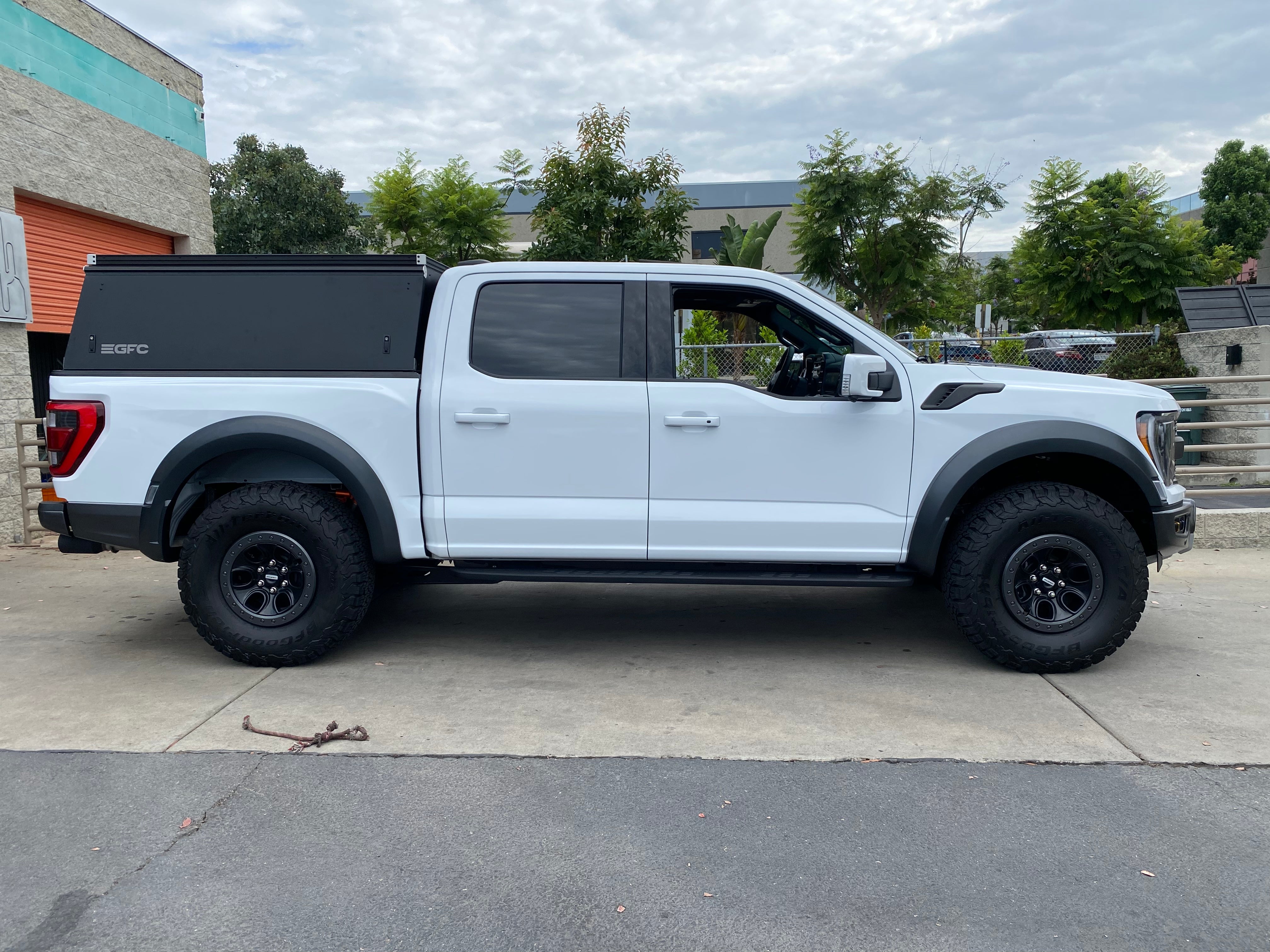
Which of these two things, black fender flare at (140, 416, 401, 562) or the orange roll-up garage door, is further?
the orange roll-up garage door

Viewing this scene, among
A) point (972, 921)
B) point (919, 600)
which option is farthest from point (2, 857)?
point (919, 600)

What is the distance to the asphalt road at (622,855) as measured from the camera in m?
2.71

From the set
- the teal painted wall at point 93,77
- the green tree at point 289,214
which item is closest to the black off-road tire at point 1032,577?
the teal painted wall at point 93,77

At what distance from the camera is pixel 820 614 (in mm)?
6176

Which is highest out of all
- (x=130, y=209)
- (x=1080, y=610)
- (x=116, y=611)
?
(x=130, y=209)

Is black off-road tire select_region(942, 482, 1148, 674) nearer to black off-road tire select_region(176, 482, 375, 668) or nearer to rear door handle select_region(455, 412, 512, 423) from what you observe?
rear door handle select_region(455, 412, 512, 423)

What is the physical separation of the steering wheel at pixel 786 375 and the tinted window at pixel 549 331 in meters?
0.92

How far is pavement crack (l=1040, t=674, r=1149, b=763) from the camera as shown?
12.9ft

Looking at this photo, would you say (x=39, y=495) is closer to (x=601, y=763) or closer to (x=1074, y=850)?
(x=601, y=763)

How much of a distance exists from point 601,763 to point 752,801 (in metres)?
0.66

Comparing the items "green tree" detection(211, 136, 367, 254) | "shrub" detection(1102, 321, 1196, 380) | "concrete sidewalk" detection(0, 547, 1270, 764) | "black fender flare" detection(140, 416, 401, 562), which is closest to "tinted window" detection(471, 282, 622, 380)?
"black fender flare" detection(140, 416, 401, 562)

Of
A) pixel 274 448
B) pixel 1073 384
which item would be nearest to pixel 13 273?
pixel 274 448

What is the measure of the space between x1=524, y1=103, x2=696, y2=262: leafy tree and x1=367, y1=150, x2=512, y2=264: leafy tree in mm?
7180

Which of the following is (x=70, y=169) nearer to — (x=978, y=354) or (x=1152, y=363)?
(x=1152, y=363)
